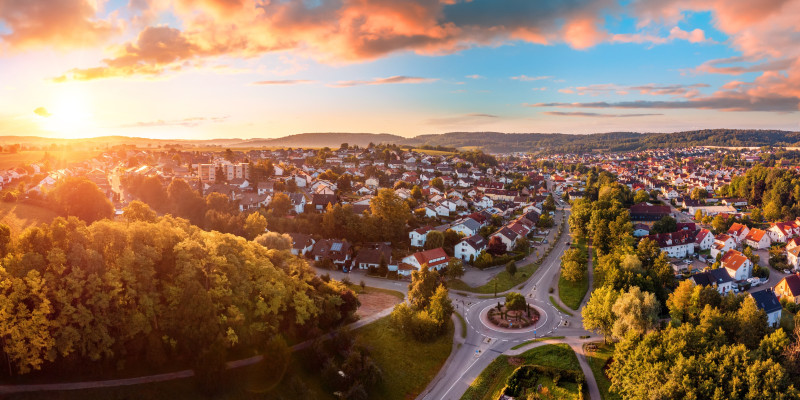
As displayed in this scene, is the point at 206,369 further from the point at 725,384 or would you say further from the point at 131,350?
the point at 725,384

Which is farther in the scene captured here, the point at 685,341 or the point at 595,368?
the point at 595,368

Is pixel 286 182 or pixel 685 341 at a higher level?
pixel 286 182

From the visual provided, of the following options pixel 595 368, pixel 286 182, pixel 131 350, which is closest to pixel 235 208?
pixel 286 182

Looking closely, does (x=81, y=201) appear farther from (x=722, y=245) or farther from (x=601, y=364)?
(x=722, y=245)

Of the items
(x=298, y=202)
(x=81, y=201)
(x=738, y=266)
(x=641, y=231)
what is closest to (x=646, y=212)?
(x=641, y=231)

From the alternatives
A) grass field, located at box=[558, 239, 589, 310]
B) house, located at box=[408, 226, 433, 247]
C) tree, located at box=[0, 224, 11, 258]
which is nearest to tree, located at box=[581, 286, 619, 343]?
grass field, located at box=[558, 239, 589, 310]

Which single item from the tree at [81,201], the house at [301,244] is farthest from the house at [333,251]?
the tree at [81,201]

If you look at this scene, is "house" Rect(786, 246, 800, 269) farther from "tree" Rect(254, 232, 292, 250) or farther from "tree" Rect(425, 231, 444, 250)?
"tree" Rect(254, 232, 292, 250)
